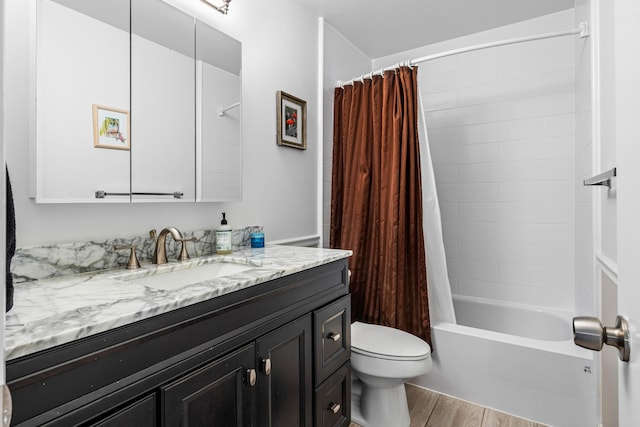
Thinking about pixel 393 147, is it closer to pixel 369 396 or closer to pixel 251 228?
pixel 251 228

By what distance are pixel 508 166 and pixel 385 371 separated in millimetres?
1816

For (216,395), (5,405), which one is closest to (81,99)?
(216,395)

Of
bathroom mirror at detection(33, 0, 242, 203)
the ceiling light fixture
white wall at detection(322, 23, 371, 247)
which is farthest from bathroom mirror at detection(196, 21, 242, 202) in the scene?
white wall at detection(322, 23, 371, 247)

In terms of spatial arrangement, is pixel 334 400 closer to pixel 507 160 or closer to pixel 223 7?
pixel 223 7

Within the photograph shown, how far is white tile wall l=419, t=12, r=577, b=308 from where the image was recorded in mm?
2412

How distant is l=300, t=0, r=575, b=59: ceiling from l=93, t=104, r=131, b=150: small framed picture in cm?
151

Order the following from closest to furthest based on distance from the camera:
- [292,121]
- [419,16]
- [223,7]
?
[223,7] < [292,121] < [419,16]

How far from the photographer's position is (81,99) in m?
1.14

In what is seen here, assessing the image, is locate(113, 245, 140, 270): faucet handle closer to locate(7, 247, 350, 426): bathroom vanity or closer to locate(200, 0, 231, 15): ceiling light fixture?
locate(7, 247, 350, 426): bathroom vanity

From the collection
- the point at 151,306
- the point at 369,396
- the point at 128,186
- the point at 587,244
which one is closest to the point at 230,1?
the point at 128,186

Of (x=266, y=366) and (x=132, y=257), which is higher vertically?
(x=132, y=257)

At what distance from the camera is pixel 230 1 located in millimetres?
1637

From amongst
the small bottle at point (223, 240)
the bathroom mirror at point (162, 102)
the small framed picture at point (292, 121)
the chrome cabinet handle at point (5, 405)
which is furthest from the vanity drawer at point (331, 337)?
the chrome cabinet handle at point (5, 405)

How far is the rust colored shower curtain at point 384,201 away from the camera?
211 cm
